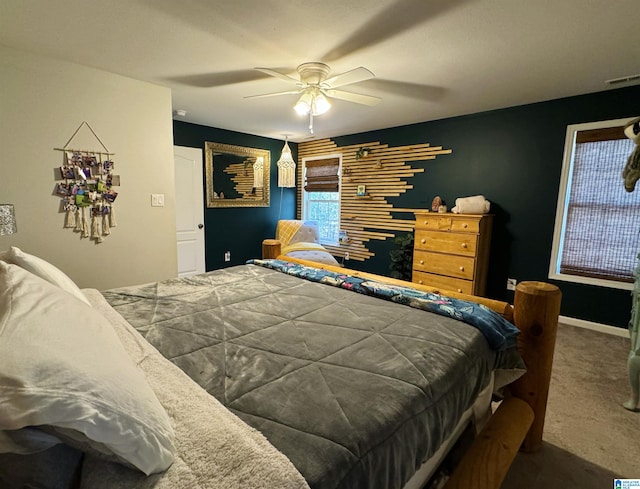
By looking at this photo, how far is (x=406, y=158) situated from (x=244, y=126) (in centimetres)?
240

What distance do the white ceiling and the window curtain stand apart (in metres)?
2.34

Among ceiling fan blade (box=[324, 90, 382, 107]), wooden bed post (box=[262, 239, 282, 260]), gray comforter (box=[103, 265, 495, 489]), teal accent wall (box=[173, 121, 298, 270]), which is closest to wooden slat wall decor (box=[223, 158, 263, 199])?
teal accent wall (box=[173, 121, 298, 270])

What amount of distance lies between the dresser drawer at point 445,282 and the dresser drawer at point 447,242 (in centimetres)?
31

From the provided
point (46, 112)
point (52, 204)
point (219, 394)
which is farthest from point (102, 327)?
point (46, 112)

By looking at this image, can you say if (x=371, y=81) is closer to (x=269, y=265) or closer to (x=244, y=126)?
(x=269, y=265)

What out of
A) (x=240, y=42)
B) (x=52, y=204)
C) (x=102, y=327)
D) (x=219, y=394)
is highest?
(x=240, y=42)

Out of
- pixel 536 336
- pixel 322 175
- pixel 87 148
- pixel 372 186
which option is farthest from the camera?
pixel 322 175

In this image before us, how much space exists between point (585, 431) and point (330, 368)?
72.1 inches

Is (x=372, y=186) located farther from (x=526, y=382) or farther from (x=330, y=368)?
(x=330, y=368)

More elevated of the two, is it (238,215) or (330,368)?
(238,215)

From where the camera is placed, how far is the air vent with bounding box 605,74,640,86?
2650 mm

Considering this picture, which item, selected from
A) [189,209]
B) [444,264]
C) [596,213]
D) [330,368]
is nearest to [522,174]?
[596,213]

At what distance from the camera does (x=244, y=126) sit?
15.3ft

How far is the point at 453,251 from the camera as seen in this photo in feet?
11.9
